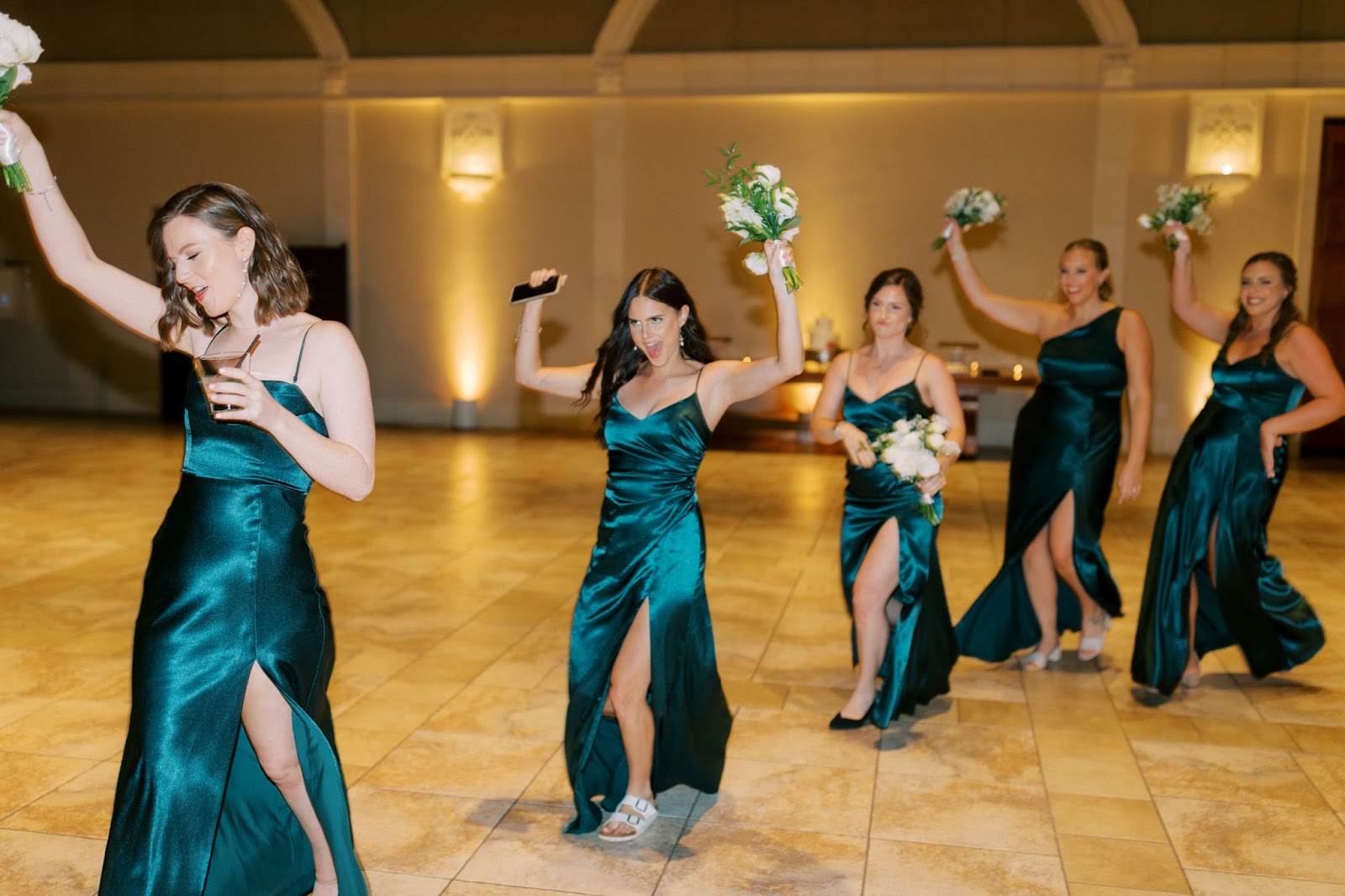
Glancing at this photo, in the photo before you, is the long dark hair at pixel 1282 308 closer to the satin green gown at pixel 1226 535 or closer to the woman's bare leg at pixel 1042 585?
the satin green gown at pixel 1226 535

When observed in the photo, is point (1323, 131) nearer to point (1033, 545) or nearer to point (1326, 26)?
point (1326, 26)

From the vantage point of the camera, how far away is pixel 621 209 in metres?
14.3

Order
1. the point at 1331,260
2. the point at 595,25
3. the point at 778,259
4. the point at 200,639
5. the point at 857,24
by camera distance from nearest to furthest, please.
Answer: the point at 200,639, the point at 778,259, the point at 1331,260, the point at 857,24, the point at 595,25

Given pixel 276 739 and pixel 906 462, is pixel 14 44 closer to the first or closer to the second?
pixel 276 739

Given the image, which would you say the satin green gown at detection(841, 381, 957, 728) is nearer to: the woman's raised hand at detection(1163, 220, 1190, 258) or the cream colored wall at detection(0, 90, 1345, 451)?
the woman's raised hand at detection(1163, 220, 1190, 258)

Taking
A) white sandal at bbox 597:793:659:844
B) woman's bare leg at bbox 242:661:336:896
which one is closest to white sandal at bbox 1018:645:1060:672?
white sandal at bbox 597:793:659:844

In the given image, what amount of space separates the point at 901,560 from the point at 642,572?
56.4 inches

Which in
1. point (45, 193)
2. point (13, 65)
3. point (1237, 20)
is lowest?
point (45, 193)

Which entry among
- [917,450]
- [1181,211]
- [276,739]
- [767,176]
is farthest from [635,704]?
[1181,211]

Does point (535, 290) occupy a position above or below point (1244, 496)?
above

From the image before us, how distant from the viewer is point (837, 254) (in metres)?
13.9

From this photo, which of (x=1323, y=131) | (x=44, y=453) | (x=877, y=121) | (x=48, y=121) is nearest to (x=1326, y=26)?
(x=1323, y=131)

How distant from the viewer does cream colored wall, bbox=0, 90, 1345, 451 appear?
43.4ft

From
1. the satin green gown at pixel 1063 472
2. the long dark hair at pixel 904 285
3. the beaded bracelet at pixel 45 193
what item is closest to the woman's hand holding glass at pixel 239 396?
the beaded bracelet at pixel 45 193
